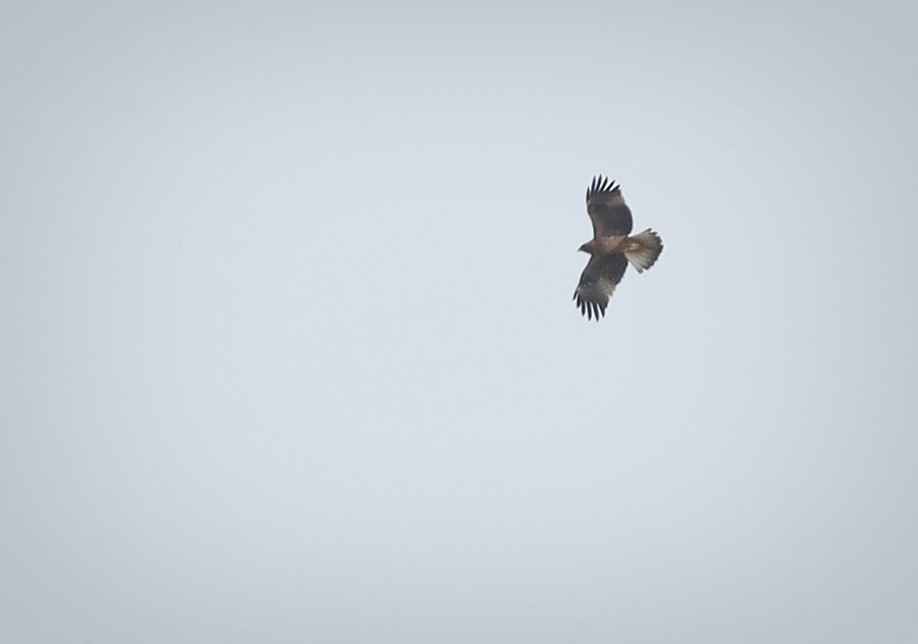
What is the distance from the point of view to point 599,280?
62.2ft

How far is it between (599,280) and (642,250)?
0.48 metres

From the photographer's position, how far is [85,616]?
3938 cm

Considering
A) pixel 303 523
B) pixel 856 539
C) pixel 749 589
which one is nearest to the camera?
pixel 749 589

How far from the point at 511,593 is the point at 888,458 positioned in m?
12.0

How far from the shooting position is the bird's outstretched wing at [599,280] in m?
18.8

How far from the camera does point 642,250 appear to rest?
18688mm

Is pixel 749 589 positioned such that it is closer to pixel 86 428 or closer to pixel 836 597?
pixel 836 597

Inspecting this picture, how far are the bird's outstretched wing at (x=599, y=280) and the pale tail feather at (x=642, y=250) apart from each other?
0.08 meters

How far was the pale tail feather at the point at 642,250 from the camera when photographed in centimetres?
1867

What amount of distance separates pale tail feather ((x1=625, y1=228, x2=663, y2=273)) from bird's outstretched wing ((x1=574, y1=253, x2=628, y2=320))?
0.08m

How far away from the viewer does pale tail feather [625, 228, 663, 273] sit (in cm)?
1867

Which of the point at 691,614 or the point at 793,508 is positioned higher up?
the point at 793,508

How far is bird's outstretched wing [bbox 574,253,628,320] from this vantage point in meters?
18.8

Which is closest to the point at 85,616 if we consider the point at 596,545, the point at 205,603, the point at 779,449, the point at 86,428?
the point at 205,603
